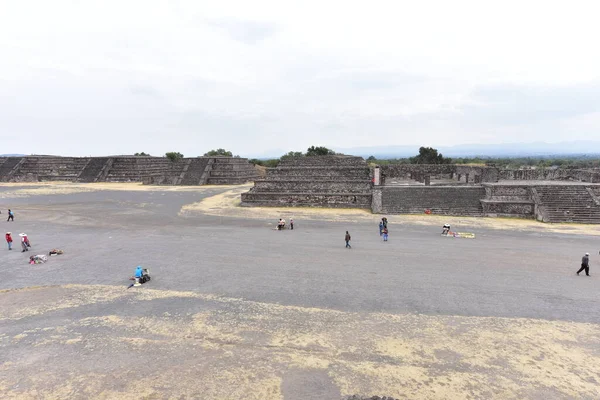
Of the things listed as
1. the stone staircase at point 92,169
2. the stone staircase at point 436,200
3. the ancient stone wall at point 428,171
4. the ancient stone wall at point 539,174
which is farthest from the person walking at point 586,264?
the stone staircase at point 92,169

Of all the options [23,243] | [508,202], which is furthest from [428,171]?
[23,243]

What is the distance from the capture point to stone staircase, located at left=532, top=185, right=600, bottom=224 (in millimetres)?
18500

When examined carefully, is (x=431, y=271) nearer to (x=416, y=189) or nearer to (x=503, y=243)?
(x=503, y=243)

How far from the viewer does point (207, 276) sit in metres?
9.98

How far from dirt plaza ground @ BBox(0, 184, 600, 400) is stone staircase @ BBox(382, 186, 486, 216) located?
6785 mm

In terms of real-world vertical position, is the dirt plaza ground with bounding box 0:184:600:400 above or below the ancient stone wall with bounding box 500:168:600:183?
below

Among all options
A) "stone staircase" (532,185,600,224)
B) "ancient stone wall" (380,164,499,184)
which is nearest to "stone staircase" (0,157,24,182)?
"ancient stone wall" (380,164,499,184)

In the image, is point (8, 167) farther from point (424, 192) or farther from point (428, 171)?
point (428, 171)

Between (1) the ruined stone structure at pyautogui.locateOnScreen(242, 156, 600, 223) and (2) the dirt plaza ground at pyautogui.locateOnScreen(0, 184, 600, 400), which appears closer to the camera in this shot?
(2) the dirt plaza ground at pyautogui.locateOnScreen(0, 184, 600, 400)

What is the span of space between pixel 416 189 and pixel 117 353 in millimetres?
21351

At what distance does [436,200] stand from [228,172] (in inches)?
1164

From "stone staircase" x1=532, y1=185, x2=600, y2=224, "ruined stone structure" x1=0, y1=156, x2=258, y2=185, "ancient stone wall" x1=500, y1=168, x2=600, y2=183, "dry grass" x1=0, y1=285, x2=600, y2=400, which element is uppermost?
"ruined stone structure" x1=0, y1=156, x2=258, y2=185

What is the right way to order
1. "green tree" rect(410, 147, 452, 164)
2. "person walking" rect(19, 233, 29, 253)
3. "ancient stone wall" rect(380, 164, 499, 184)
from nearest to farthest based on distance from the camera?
"person walking" rect(19, 233, 29, 253) → "ancient stone wall" rect(380, 164, 499, 184) → "green tree" rect(410, 147, 452, 164)

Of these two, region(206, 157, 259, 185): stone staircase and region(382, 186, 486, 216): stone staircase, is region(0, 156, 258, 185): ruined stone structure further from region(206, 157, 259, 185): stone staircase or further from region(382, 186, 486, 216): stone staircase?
region(382, 186, 486, 216): stone staircase
